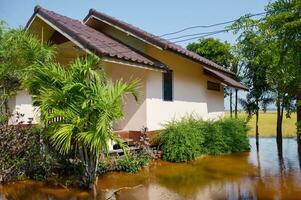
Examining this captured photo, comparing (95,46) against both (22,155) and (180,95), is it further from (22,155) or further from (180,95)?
(180,95)

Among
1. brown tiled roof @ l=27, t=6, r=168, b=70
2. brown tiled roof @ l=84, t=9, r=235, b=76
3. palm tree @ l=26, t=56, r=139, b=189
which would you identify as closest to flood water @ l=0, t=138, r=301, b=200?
palm tree @ l=26, t=56, r=139, b=189

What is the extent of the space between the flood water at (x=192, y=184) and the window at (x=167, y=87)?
2.91m

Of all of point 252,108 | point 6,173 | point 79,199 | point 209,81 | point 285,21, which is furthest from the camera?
point 252,108

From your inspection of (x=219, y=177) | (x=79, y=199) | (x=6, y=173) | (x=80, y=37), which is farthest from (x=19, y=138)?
(x=219, y=177)

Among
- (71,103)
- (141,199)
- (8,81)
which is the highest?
(8,81)

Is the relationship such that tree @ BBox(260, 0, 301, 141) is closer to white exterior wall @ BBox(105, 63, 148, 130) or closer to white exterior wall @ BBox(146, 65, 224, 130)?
white exterior wall @ BBox(105, 63, 148, 130)

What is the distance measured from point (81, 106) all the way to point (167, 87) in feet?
21.3

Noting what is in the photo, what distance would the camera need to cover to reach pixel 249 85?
798 inches

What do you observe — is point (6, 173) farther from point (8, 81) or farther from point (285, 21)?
point (285, 21)

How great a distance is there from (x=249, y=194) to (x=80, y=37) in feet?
21.7

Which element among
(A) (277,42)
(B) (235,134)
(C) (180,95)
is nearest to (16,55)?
(A) (277,42)

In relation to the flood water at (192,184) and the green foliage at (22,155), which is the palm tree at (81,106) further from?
the green foliage at (22,155)

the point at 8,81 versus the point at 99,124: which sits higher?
the point at 8,81

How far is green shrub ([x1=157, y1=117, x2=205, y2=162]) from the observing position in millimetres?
12156
